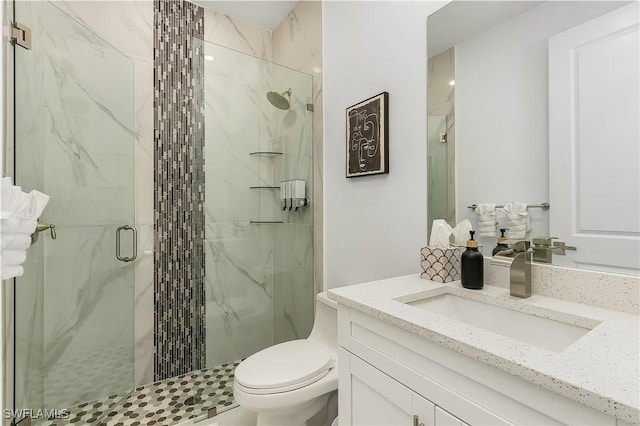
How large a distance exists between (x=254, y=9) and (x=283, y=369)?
247 centimetres

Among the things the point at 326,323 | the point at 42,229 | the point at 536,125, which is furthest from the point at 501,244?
the point at 42,229

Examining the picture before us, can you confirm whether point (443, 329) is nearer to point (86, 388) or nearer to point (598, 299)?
point (598, 299)

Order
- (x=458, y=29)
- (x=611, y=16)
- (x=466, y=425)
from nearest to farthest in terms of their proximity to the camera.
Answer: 1. (x=466, y=425)
2. (x=611, y=16)
3. (x=458, y=29)

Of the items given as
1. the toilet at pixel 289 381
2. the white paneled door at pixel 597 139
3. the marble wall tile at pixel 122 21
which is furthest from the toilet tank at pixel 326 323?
the marble wall tile at pixel 122 21

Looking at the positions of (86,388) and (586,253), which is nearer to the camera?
(586,253)

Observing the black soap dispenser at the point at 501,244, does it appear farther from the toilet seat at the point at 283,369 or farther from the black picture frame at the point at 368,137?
the toilet seat at the point at 283,369

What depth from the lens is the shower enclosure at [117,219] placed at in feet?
4.54

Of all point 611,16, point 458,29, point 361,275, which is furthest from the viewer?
point 361,275

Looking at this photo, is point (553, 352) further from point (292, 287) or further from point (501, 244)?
point (292, 287)

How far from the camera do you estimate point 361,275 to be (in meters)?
1.76

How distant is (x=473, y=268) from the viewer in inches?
41.1

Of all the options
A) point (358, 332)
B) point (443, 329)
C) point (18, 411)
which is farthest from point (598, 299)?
point (18, 411)

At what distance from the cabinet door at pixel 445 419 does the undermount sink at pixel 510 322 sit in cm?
37

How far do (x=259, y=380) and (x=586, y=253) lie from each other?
4.07 feet
